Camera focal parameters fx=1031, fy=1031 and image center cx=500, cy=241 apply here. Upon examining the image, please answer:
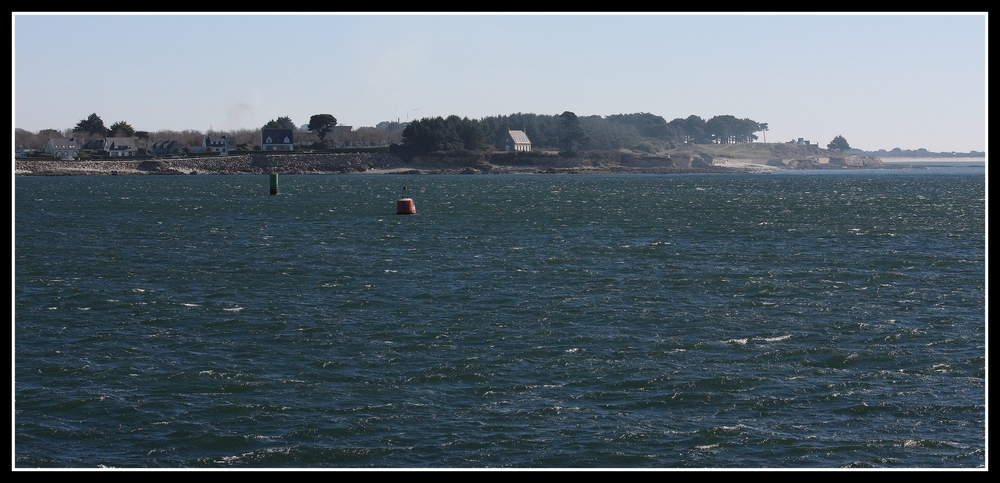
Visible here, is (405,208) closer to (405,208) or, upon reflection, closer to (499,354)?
(405,208)

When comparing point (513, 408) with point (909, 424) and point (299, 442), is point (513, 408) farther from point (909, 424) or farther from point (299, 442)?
point (909, 424)

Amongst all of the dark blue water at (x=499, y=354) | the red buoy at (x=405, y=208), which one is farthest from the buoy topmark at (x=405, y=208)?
the dark blue water at (x=499, y=354)

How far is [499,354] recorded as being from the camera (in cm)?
2581

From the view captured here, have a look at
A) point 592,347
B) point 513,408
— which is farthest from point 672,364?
point 513,408

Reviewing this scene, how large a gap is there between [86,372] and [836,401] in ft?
55.4

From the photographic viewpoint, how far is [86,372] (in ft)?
78.9

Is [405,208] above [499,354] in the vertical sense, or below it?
above

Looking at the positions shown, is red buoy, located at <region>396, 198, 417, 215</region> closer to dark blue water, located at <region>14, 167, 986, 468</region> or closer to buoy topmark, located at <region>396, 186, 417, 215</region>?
buoy topmark, located at <region>396, 186, 417, 215</region>

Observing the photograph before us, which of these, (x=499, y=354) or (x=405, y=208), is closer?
(x=499, y=354)

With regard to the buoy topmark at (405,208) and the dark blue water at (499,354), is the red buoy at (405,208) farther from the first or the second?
the dark blue water at (499,354)

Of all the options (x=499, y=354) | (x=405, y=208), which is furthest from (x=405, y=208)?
(x=499, y=354)

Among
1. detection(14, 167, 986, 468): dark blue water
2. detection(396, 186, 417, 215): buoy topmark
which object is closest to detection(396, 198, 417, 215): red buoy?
detection(396, 186, 417, 215): buoy topmark

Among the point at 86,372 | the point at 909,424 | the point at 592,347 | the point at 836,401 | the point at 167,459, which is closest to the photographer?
the point at 167,459
